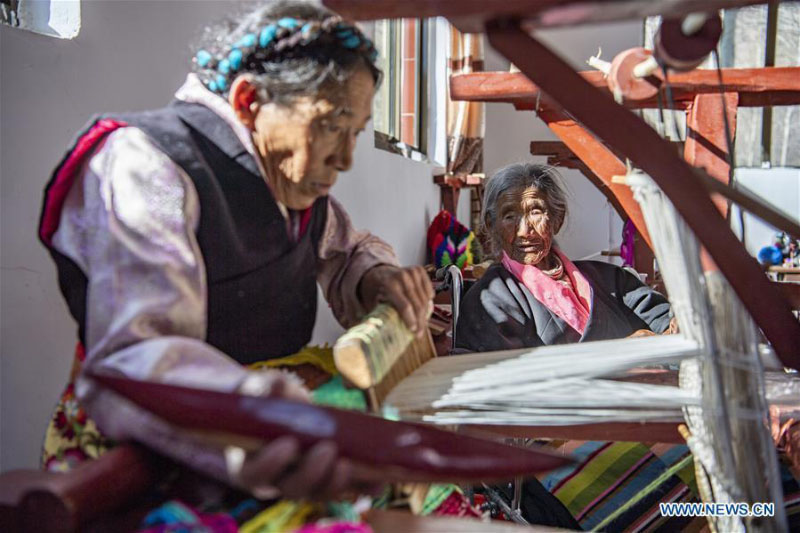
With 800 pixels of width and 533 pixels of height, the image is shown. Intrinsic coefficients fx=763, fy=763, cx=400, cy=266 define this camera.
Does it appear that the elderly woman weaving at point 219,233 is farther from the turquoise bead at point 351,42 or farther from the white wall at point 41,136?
the white wall at point 41,136

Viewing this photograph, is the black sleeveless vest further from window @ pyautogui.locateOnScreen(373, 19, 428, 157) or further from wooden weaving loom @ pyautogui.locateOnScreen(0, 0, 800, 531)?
window @ pyautogui.locateOnScreen(373, 19, 428, 157)

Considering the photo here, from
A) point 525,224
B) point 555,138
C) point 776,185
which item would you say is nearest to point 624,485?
point 525,224

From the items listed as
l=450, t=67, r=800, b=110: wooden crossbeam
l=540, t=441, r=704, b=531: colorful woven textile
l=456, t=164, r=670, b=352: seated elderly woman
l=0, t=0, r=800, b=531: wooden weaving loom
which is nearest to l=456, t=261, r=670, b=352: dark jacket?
l=456, t=164, r=670, b=352: seated elderly woman

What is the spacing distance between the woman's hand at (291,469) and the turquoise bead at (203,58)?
1.78 feet

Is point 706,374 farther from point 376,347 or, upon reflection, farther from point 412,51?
point 412,51

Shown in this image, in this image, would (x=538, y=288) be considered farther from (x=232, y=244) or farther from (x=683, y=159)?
(x=232, y=244)

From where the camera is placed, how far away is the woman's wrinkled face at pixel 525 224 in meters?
2.56

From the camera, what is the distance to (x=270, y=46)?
1.03 m

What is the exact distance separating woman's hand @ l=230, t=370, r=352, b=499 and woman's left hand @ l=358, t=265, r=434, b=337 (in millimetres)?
480

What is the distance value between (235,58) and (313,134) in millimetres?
150

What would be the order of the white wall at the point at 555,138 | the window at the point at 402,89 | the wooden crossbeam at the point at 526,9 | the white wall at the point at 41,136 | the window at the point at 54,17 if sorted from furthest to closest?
the white wall at the point at 555,138 → the window at the point at 402,89 → the window at the point at 54,17 → the white wall at the point at 41,136 → the wooden crossbeam at the point at 526,9

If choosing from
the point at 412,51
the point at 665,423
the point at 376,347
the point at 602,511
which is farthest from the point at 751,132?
the point at 376,347

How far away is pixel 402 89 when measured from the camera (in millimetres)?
5258

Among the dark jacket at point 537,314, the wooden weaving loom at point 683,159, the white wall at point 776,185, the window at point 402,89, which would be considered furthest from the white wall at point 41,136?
the white wall at point 776,185
